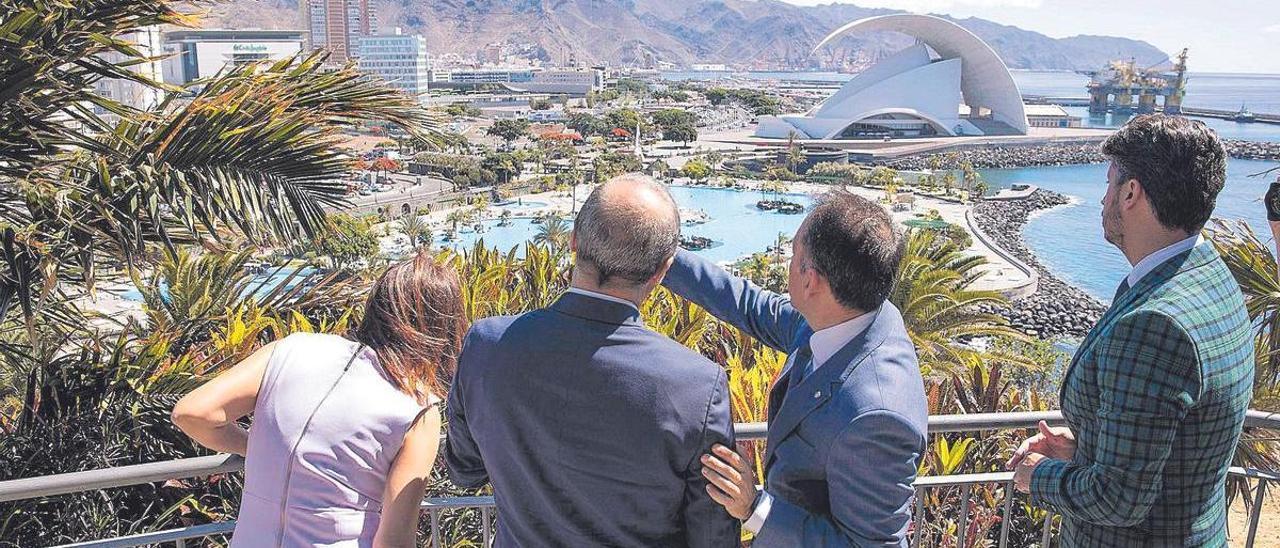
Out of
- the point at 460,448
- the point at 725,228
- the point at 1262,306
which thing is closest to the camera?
the point at 460,448

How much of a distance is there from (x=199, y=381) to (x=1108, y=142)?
2.79 meters

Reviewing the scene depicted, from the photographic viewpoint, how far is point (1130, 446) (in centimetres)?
155

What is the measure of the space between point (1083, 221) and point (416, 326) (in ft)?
166

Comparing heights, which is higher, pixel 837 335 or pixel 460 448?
pixel 837 335

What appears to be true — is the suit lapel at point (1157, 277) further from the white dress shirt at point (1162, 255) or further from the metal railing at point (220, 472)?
the metal railing at point (220, 472)

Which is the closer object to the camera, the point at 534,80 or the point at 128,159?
the point at 128,159

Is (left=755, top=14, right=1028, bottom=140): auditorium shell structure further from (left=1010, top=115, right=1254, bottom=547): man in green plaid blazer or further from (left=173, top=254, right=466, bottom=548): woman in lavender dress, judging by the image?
(left=173, top=254, right=466, bottom=548): woman in lavender dress

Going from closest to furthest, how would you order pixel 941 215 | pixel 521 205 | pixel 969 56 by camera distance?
pixel 941 215
pixel 521 205
pixel 969 56

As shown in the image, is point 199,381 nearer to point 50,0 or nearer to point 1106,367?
point 50,0

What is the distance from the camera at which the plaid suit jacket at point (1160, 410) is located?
5.03ft

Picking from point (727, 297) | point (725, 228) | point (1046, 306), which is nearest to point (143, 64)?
point (727, 297)

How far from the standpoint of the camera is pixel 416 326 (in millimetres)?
1801

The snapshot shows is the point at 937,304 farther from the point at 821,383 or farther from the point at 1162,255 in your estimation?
the point at 821,383

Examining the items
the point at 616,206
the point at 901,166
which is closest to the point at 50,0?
the point at 616,206
